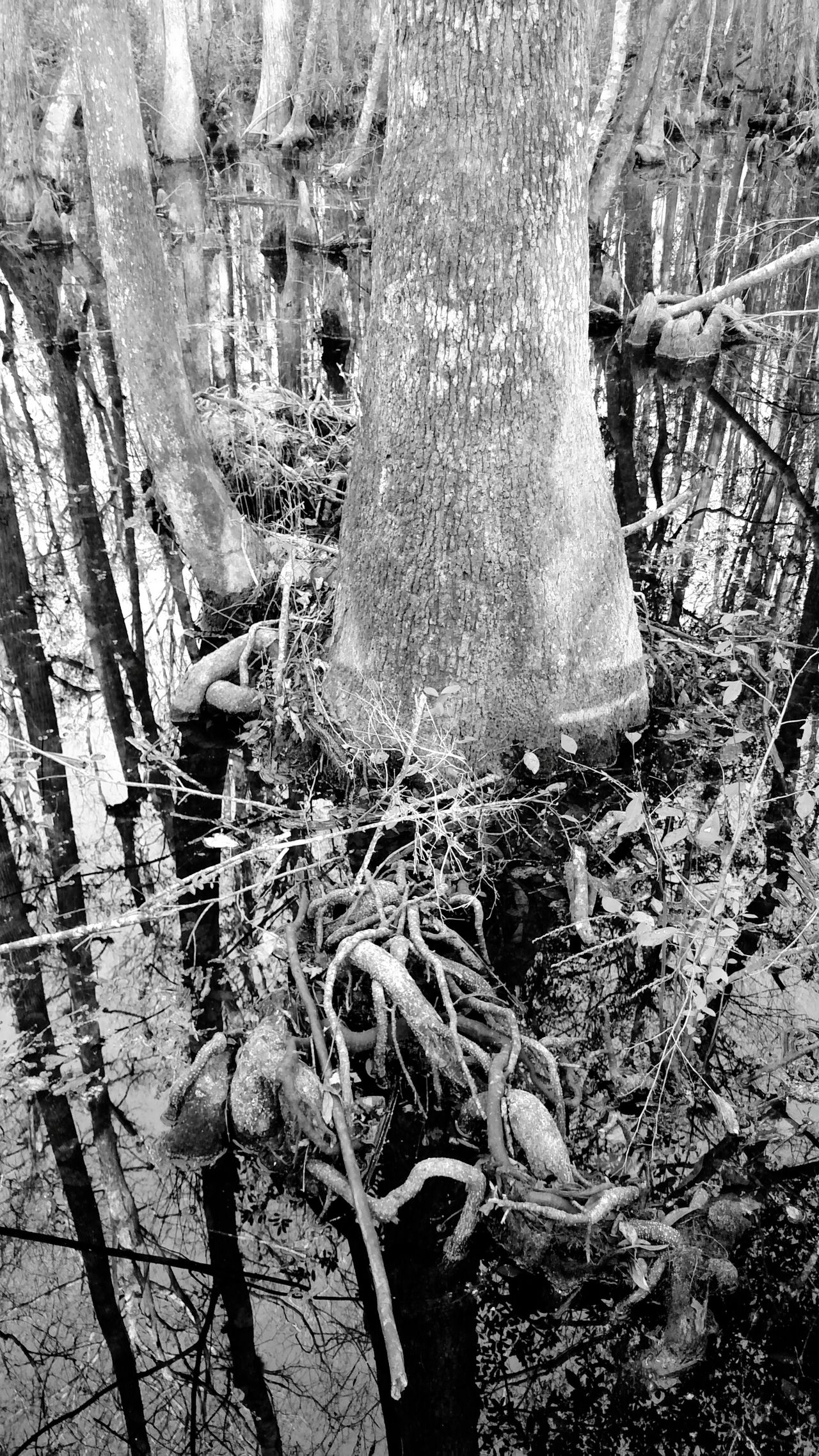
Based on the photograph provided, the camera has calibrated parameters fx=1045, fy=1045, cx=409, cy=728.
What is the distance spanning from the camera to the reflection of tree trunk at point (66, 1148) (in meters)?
2.69

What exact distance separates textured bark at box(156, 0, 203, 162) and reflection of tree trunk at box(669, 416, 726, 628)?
1622 centimetres

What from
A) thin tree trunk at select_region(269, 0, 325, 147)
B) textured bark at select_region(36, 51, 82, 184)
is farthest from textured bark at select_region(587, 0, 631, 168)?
thin tree trunk at select_region(269, 0, 325, 147)

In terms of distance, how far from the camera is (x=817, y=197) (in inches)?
692

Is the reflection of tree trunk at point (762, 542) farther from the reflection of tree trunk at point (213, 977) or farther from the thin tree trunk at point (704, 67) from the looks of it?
the thin tree trunk at point (704, 67)

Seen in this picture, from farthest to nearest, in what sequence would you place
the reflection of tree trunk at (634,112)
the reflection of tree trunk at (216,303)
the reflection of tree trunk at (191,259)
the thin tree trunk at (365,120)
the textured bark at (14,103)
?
the thin tree trunk at (365,120)
the textured bark at (14,103)
the reflection of tree trunk at (634,112)
the reflection of tree trunk at (191,259)
the reflection of tree trunk at (216,303)

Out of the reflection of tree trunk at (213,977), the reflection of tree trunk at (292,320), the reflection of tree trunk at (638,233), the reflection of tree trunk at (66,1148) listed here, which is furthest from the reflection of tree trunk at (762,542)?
the reflection of tree trunk at (638,233)

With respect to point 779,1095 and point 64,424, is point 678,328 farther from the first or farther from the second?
point 779,1095

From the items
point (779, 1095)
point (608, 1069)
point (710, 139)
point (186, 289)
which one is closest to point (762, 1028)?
point (779, 1095)

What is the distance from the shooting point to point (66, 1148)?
330 centimetres

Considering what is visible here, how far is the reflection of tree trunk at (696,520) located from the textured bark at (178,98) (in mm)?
16219

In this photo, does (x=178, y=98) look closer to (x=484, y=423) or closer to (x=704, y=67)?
(x=704, y=67)

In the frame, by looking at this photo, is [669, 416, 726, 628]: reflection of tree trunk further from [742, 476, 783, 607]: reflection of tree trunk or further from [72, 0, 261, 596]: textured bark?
[72, 0, 261, 596]: textured bark

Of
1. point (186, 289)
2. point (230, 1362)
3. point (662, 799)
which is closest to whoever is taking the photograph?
point (230, 1362)

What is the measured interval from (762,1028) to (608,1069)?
1.96 feet
